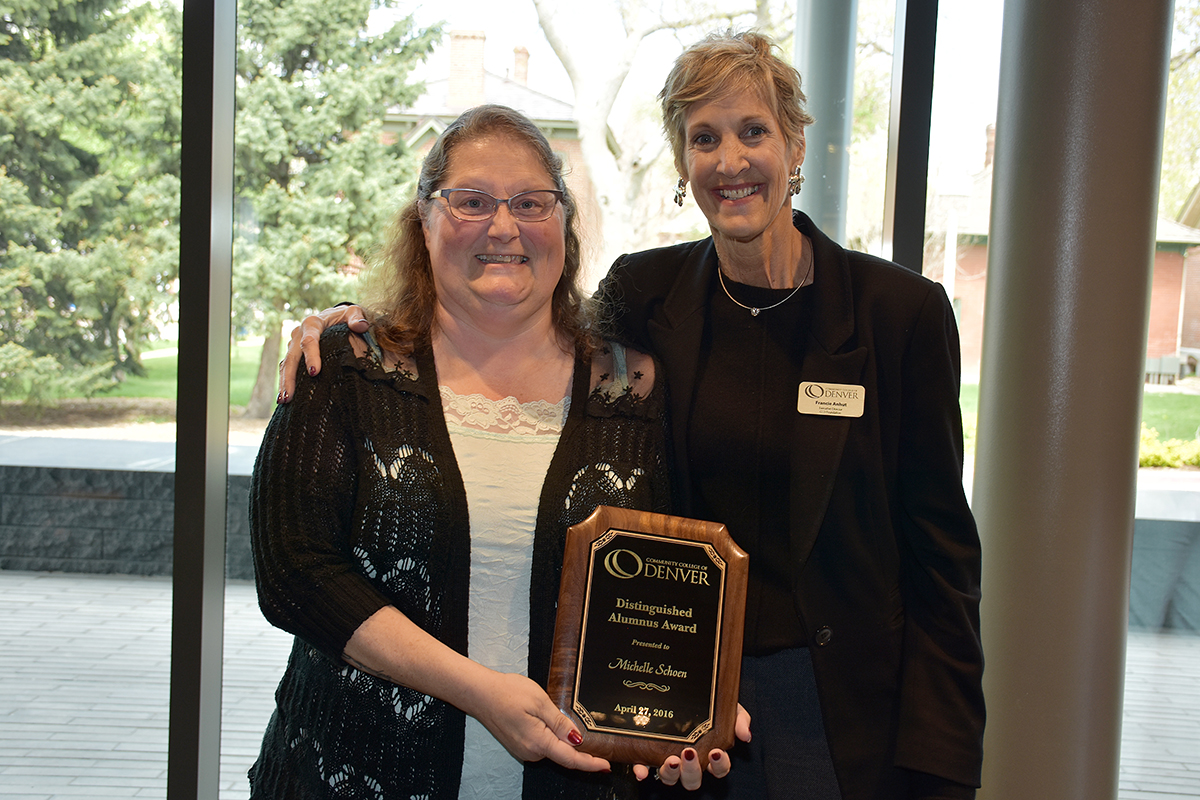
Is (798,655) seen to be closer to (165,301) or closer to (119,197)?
(165,301)

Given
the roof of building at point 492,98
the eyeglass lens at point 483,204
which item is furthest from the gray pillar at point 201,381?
the eyeglass lens at point 483,204

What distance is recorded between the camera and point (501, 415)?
1.43 meters

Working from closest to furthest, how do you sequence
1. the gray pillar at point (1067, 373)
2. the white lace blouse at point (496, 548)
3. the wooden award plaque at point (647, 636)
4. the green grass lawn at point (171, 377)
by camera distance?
the wooden award plaque at point (647, 636), the white lace blouse at point (496, 548), the gray pillar at point (1067, 373), the green grass lawn at point (171, 377)

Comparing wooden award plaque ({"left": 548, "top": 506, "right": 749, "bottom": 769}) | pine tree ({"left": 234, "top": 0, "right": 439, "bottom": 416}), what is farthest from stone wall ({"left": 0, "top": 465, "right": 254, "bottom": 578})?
wooden award plaque ({"left": 548, "top": 506, "right": 749, "bottom": 769})

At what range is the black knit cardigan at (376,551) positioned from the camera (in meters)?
1.32

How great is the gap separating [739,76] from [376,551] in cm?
109

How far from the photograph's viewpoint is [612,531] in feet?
4.15

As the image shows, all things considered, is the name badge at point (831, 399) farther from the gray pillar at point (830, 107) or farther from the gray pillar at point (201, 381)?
the gray pillar at point (201, 381)

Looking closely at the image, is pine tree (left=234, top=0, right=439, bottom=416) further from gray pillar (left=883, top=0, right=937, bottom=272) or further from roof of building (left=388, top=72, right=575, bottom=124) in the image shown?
gray pillar (left=883, top=0, right=937, bottom=272)

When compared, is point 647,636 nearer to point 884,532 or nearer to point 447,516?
point 447,516

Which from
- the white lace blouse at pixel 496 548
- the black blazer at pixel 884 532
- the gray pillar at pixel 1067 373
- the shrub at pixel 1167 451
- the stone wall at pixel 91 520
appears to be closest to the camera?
the white lace blouse at pixel 496 548

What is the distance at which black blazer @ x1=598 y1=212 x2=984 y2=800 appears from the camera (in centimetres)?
146

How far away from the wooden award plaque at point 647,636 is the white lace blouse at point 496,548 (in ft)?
0.40

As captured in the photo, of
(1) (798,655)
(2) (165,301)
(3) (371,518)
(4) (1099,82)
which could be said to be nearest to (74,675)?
(2) (165,301)
